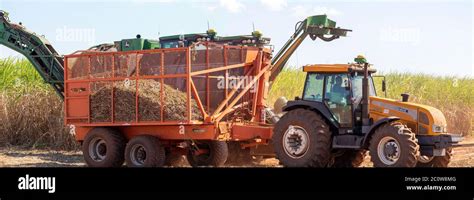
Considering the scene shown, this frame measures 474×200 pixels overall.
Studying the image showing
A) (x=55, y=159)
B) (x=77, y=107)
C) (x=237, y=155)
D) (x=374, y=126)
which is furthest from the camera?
(x=55, y=159)

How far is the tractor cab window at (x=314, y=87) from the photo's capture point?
13.0 meters

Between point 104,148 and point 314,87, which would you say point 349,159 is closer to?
point 314,87

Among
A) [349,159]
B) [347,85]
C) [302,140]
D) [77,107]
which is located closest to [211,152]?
[302,140]

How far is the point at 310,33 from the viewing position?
1772 centimetres

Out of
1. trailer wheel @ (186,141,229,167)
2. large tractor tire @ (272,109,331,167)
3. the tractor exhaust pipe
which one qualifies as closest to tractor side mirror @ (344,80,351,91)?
the tractor exhaust pipe

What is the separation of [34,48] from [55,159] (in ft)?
10.9

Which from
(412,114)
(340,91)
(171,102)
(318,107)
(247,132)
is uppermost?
(340,91)

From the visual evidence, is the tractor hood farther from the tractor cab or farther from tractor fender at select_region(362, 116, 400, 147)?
tractor fender at select_region(362, 116, 400, 147)

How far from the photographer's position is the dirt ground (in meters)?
15.0

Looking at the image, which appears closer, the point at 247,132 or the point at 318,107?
the point at 318,107

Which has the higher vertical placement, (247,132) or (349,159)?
A: (247,132)

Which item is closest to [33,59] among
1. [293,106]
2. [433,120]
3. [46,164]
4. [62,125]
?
[62,125]

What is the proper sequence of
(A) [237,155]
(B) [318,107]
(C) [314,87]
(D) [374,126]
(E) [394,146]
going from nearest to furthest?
(E) [394,146] < (D) [374,126] < (B) [318,107] < (C) [314,87] < (A) [237,155]

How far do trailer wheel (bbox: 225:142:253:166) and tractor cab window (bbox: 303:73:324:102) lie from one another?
227cm
